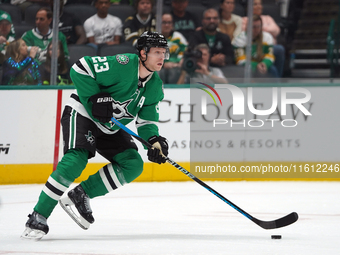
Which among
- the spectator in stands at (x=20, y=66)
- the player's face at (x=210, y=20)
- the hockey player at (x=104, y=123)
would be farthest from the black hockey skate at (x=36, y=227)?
the player's face at (x=210, y=20)

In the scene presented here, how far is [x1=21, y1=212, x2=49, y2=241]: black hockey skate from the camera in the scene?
2699 millimetres

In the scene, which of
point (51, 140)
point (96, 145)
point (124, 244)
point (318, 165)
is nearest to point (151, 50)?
point (96, 145)

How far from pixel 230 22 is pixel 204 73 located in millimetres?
577

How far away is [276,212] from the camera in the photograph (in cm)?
381

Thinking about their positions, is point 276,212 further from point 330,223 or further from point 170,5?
point 170,5

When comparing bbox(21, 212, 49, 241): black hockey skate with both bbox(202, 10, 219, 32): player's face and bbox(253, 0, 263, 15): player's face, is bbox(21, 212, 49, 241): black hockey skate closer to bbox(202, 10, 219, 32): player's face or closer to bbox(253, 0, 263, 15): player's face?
bbox(202, 10, 219, 32): player's face

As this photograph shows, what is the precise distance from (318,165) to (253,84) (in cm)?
102

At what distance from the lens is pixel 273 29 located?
581cm

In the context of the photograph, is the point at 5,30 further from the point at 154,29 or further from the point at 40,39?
the point at 154,29

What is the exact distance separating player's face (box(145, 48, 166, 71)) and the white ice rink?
87cm

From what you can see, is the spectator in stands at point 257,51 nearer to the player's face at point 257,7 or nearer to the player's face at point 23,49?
the player's face at point 257,7

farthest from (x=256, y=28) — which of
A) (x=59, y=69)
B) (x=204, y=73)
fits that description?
(x=59, y=69)

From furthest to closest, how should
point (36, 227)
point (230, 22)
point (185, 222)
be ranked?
point (230, 22) < point (185, 222) < point (36, 227)

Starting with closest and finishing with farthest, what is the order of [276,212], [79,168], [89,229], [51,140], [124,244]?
1. [124,244]
2. [79,168]
3. [89,229]
4. [276,212]
5. [51,140]
